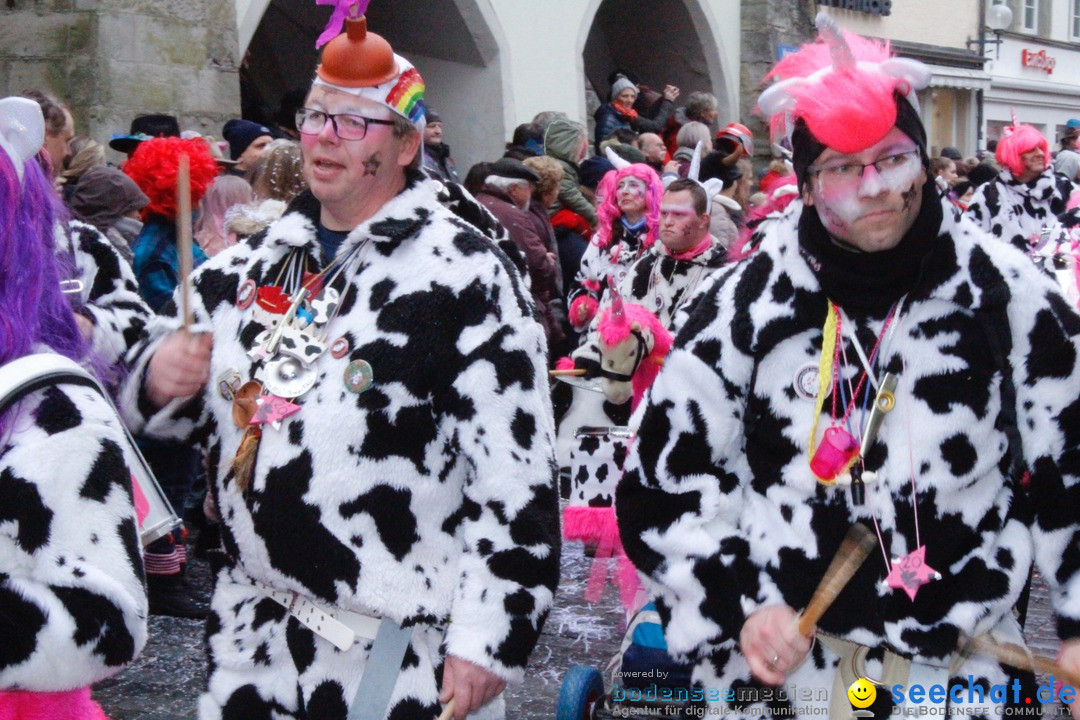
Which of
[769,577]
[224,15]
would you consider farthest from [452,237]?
[224,15]

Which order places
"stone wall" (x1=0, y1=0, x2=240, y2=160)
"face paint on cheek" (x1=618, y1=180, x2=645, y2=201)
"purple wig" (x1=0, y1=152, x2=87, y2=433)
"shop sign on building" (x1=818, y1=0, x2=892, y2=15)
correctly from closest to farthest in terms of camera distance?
"purple wig" (x1=0, y1=152, x2=87, y2=433)
"face paint on cheek" (x1=618, y1=180, x2=645, y2=201)
"stone wall" (x1=0, y1=0, x2=240, y2=160)
"shop sign on building" (x1=818, y1=0, x2=892, y2=15)

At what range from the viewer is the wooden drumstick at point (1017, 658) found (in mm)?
2479

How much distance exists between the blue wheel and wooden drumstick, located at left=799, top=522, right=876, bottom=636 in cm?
193

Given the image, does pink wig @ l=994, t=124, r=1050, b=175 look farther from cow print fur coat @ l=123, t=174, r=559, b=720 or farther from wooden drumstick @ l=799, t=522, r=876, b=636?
wooden drumstick @ l=799, t=522, r=876, b=636

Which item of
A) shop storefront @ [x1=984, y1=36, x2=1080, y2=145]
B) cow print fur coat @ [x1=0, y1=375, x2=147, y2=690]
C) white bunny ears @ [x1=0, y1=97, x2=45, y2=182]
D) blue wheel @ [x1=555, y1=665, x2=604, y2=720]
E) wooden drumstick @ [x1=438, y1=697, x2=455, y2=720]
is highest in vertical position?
shop storefront @ [x1=984, y1=36, x2=1080, y2=145]

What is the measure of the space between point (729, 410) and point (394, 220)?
2.68ft

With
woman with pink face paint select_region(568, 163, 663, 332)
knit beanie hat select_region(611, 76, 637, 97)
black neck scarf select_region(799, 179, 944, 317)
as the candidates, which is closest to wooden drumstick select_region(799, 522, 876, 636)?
black neck scarf select_region(799, 179, 944, 317)

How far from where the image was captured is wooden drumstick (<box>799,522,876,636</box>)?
8.23 feet

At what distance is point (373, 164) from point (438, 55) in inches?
446

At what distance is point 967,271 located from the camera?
8.46 ft

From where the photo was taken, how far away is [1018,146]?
31.7 feet

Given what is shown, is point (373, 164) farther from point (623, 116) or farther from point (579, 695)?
point (623, 116)

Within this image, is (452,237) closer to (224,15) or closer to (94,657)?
(94,657)

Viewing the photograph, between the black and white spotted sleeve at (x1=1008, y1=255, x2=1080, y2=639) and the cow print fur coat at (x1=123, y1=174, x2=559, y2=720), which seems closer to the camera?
the black and white spotted sleeve at (x1=1008, y1=255, x2=1080, y2=639)
